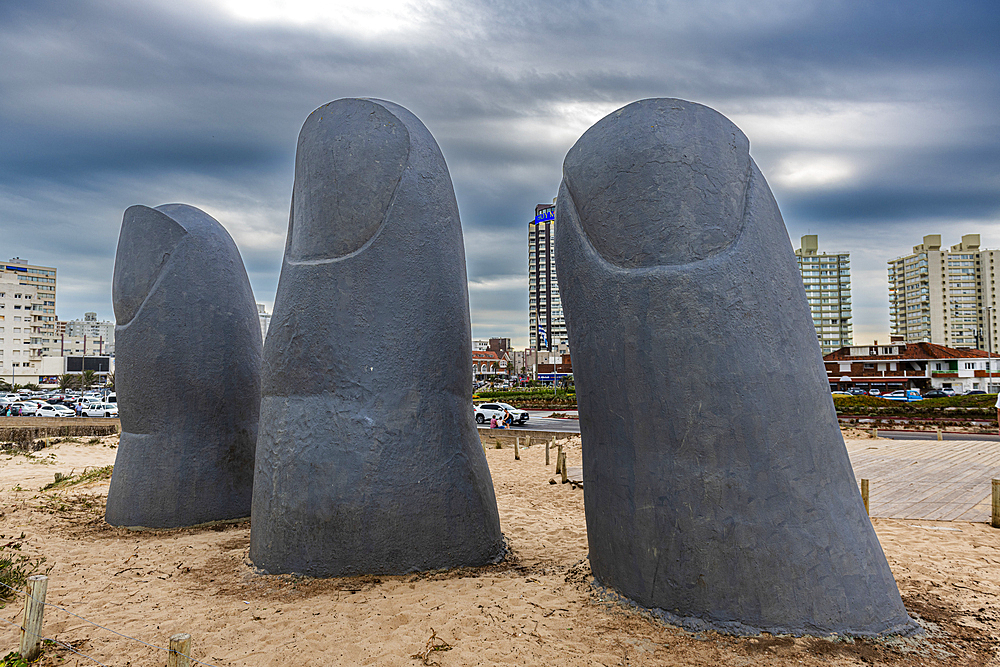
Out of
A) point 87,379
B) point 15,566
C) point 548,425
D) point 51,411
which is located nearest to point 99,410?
point 51,411

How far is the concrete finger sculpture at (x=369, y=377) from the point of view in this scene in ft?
21.4

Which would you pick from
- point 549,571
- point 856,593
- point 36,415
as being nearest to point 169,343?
point 549,571

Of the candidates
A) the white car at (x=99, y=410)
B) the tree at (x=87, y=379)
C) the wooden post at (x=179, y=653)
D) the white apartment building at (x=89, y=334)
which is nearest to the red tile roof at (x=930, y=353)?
the white car at (x=99, y=410)

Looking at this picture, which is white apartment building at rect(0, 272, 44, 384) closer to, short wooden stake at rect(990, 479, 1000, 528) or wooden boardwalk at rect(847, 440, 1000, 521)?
wooden boardwalk at rect(847, 440, 1000, 521)

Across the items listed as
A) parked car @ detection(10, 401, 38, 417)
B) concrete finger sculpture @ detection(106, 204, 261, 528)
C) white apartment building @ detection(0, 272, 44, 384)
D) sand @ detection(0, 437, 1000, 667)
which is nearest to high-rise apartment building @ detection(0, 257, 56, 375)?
white apartment building @ detection(0, 272, 44, 384)

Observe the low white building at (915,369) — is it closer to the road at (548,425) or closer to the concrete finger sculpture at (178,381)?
the road at (548,425)

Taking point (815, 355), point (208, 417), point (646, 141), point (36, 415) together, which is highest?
point (646, 141)

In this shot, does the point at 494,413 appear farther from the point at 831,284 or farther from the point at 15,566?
the point at 831,284

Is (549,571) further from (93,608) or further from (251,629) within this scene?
(93,608)

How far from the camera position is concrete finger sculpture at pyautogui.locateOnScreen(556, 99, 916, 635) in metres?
4.78

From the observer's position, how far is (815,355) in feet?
17.5

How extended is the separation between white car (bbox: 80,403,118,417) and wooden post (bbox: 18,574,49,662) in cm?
3317

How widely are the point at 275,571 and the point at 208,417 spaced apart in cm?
358

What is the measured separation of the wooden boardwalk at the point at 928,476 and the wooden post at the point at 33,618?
10610mm
